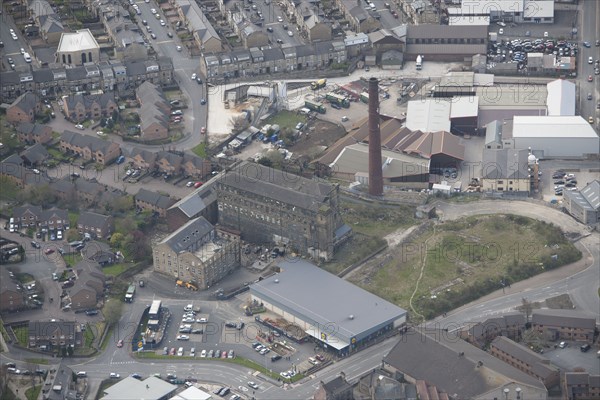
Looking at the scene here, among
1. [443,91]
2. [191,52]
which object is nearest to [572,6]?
[443,91]

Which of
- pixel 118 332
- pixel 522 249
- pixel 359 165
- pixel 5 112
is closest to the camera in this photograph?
pixel 118 332

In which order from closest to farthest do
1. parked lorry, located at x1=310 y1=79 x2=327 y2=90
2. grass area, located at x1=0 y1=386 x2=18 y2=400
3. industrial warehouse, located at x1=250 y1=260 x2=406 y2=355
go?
1. grass area, located at x1=0 y1=386 x2=18 y2=400
2. industrial warehouse, located at x1=250 y1=260 x2=406 y2=355
3. parked lorry, located at x1=310 y1=79 x2=327 y2=90

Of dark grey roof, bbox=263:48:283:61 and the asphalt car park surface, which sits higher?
dark grey roof, bbox=263:48:283:61

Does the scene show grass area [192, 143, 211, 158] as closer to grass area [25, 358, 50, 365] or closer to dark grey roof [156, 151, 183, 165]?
dark grey roof [156, 151, 183, 165]

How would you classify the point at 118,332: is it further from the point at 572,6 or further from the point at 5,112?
the point at 572,6

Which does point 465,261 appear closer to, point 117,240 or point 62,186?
point 117,240

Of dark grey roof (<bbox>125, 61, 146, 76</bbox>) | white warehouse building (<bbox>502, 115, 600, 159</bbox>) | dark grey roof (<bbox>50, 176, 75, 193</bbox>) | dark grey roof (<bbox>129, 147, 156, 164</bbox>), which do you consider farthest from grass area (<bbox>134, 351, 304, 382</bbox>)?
dark grey roof (<bbox>125, 61, 146, 76</bbox>)
